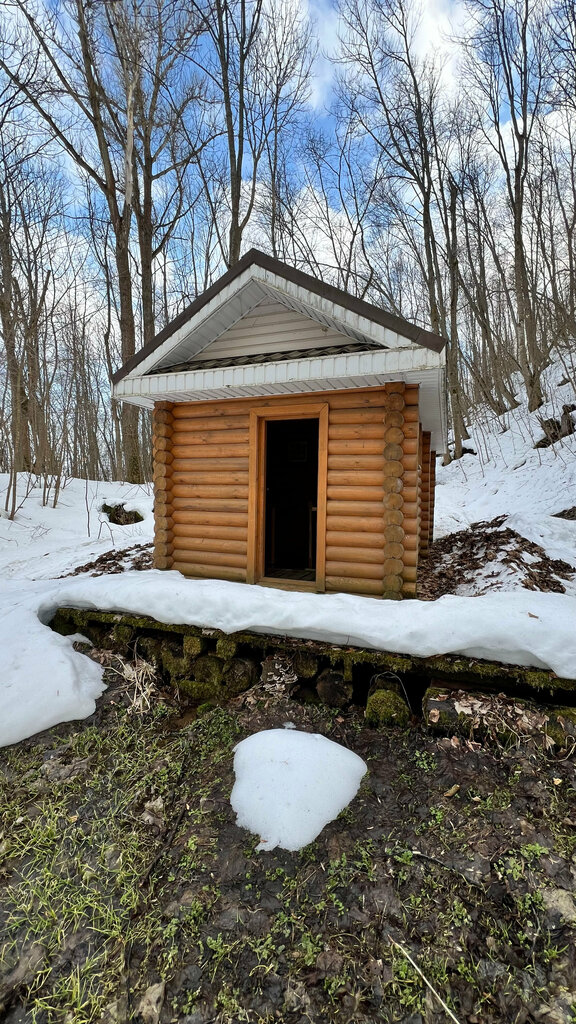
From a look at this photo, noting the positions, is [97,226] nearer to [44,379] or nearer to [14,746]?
[44,379]

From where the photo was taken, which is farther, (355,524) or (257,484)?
(257,484)

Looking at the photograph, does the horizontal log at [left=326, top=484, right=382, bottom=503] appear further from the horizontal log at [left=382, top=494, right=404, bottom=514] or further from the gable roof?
the gable roof

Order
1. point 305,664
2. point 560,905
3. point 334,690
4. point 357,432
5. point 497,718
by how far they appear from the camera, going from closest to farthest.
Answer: point 560,905
point 497,718
point 334,690
point 305,664
point 357,432

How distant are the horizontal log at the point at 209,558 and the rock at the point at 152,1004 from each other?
13.5 ft

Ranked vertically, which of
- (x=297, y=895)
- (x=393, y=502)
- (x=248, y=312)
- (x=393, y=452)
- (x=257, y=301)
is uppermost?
(x=257, y=301)

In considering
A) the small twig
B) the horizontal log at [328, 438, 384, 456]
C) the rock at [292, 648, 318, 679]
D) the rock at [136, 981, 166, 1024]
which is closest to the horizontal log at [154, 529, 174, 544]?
the horizontal log at [328, 438, 384, 456]

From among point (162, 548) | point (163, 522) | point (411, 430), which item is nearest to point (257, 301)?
point (411, 430)

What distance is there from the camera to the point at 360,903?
7.95 feet

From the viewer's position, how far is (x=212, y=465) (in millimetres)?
6141

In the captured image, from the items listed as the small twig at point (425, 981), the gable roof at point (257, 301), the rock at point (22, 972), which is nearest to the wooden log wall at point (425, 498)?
the gable roof at point (257, 301)

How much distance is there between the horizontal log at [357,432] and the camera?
5172mm

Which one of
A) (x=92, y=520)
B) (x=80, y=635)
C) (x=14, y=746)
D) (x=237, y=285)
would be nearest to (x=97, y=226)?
(x=92, y=520)

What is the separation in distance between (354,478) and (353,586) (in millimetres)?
1358

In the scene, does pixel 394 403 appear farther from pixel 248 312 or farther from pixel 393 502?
pixel 248 312
